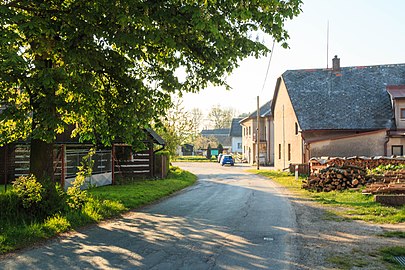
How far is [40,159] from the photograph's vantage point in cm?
1168

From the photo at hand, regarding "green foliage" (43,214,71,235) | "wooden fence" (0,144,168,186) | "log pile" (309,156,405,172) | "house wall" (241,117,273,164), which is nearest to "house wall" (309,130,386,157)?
"log pile" (309,156,405,172)

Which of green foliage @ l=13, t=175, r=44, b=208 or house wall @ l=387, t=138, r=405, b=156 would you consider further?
house wall @ l=387, t=138, r=405, b=156

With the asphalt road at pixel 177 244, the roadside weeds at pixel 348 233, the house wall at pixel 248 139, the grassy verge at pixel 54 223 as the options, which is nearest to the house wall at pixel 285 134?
the house wall at pixel 248 139

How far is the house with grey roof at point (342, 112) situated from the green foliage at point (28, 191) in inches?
906

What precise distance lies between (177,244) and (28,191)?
4777 millimetres

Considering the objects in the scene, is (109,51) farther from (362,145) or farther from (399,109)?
(399,109)

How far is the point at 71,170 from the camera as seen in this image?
20.1m

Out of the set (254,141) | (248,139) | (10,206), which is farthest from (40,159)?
(248,139)

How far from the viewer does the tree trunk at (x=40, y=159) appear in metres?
11.6

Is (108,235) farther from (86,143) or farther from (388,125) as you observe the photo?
(388,125)

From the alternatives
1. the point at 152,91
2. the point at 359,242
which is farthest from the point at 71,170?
the point at 359,242

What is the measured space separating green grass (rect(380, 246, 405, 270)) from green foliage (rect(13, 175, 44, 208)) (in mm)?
8388

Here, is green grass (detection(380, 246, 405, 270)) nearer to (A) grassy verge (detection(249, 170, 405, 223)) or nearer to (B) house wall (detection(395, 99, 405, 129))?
(A) grassy verge (detection(249, 170, 405, 223))

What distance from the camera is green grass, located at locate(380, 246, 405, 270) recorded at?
6.86m
